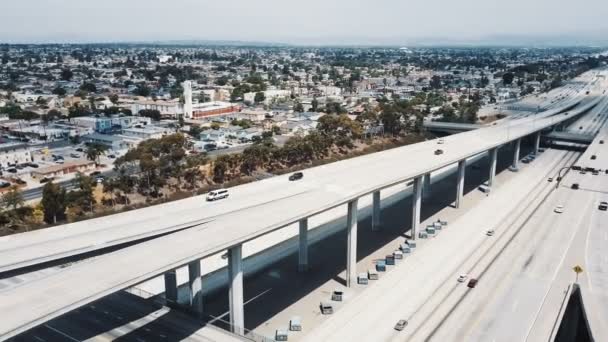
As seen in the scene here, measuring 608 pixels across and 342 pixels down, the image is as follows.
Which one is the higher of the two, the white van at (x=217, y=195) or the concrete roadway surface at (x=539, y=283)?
the white van at (x=217, y=195)

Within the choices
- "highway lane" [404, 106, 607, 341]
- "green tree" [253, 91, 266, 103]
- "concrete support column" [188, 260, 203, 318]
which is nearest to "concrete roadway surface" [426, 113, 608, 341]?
"highway lane" [404, 106, 607, 341]

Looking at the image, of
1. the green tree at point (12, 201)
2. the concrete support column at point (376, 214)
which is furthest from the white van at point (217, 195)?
the green tree at point (12, 201)

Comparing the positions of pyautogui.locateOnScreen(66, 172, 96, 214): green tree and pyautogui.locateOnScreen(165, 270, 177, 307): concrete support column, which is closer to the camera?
pyautogui.locateOnScreen(165, 270, 177, 307): concrete support column

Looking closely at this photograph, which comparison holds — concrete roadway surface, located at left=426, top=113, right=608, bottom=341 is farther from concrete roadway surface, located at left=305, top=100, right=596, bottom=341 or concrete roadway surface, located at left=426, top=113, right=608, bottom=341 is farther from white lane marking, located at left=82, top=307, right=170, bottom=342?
white lane marking, located at left=82, top=307, right=170, bottom=342

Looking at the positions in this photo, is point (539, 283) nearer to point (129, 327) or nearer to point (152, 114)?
point (129, 327)

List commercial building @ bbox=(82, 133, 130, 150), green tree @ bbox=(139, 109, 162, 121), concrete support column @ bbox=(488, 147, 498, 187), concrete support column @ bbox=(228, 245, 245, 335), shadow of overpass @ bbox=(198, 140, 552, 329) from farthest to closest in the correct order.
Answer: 1. green tree @ bbox=(139, 109, 162, 121)
2. commercial building @ bbox=(82, 133, 130, 150)
3. concrete support column @ bbox=(488, 147, 498, 187)
4. shadow of overpass @ bbox=(198, 140, 552, 329)
5. concrete support column @ bbox=(228, 245, 245, 335)

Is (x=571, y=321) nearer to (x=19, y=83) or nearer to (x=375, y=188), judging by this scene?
(x=375, y=188)

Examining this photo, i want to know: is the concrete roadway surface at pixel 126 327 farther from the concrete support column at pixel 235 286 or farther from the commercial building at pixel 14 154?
the commercial building at pixel 14 154
